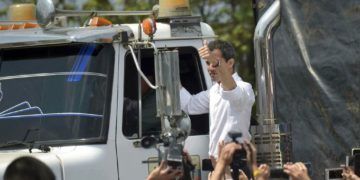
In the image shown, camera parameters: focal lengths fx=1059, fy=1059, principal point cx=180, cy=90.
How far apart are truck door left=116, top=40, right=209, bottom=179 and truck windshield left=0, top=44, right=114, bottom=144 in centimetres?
12

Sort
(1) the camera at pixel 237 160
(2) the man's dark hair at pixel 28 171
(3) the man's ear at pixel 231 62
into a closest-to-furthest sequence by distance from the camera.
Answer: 1. (2) the man's dark hair at pixel 28 171
2. (1) the camera at pixel 237 160
3. (3) the man's ear at pixel 231 62

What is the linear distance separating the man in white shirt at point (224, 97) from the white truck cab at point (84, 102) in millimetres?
312

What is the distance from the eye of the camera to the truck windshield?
6652 mm

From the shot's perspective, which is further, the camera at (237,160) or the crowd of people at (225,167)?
the camera at (237,160)

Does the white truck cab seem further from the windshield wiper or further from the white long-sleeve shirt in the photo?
the white long-sleeve shirt

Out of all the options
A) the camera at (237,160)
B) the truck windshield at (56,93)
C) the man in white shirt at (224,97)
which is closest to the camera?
the camera at (237,160)

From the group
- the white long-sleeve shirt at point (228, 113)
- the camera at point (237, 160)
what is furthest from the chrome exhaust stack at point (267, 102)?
the camera at point (237, 160)

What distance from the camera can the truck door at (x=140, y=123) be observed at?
21.9 feet

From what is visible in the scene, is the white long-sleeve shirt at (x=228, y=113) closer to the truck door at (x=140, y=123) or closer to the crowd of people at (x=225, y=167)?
the truck door at (x=140, y=123)

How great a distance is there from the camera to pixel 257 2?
7281mm

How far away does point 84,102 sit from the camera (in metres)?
6.68

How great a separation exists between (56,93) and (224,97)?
1.10 metres

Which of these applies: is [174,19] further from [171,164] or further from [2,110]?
[171,164]

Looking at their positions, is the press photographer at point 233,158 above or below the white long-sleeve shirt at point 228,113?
below
